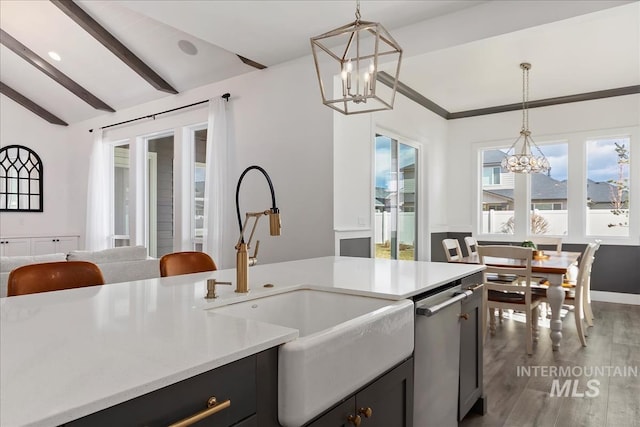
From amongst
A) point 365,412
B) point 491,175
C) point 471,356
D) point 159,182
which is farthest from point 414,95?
point 365,412

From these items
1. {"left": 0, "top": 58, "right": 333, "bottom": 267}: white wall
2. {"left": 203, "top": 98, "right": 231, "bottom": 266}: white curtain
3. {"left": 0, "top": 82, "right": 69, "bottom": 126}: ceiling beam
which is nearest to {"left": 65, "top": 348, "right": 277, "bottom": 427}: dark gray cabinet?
{"left": 0, "top": 58, "right": 333, "bottom": 267}: white wall

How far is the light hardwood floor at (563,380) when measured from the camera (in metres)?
2.33

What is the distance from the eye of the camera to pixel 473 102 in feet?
19.7

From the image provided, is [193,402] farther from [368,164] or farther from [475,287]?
[368,164]

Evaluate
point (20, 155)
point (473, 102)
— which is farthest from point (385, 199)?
point (20, 155)

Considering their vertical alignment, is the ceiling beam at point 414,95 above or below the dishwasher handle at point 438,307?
above

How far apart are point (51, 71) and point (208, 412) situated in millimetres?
6630

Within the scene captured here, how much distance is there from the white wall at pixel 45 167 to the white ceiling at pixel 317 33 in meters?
0.53

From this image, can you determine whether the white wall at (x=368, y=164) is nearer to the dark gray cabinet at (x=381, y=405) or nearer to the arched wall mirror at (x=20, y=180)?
the dark gray cabinet at (x=381, y=405)

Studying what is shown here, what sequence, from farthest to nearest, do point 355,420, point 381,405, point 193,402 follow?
point 381,405 < point 355,420 < point 193,402

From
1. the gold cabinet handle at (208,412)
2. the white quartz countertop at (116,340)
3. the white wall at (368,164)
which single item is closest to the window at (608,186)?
the white wall at (368,164)

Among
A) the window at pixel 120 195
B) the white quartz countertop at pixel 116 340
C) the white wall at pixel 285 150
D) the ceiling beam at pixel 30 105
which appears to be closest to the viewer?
the white quartz countertop at pixel 116 340

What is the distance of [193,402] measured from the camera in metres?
0.78

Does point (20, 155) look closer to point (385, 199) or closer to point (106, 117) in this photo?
point (106, 117)
